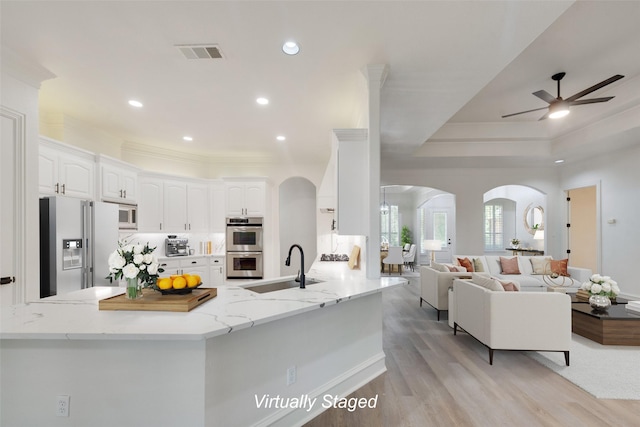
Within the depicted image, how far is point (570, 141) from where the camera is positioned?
5.52 meters

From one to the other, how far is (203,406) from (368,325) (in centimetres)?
152

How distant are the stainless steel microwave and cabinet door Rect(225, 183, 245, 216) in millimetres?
1666

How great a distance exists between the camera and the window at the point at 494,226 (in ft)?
37.6

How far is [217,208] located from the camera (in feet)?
19.8

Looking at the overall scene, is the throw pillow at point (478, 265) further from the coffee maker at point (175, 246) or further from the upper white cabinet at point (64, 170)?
the upper white cabinet at point (64, 170)

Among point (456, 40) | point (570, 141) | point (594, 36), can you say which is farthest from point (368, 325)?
point (570, 141)

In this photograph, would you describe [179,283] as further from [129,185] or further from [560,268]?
[560,268]

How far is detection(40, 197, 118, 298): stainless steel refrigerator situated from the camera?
2988mm

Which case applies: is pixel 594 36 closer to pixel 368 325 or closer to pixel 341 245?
pixel 368 325

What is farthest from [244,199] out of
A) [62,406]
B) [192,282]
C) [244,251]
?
[62,406]

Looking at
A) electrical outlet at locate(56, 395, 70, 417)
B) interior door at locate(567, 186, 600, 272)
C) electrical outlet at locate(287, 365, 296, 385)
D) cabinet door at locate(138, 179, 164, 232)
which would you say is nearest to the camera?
electrical outlet at locate(56, 395, 70, 417)

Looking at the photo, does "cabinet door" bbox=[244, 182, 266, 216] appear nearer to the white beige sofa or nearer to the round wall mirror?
the white beige sofa

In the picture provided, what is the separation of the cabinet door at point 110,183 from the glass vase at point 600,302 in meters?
6.59

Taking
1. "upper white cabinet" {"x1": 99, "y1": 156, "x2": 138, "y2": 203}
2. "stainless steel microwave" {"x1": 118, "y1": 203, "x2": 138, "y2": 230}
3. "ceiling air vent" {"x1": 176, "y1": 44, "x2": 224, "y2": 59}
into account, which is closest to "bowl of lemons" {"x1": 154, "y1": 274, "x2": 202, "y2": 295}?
"ceiling air vent" {"x1": 176, "y1": 44, "x2": 224, "y2": 59}
